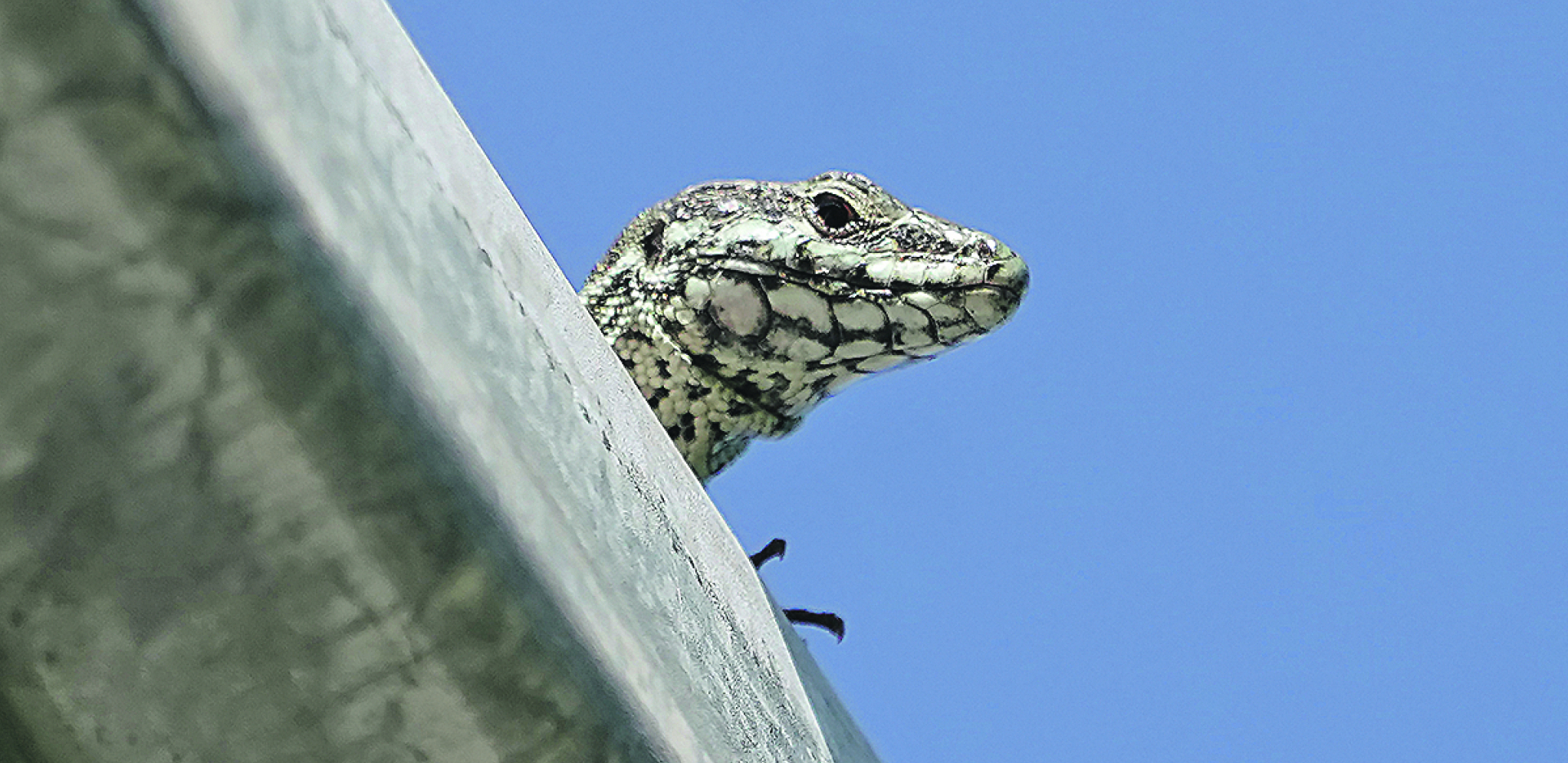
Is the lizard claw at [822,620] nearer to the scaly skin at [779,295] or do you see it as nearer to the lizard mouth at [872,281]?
the scaly skin at [779,295]

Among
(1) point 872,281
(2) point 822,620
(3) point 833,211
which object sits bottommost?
(2) point 822,620

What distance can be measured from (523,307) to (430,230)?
0.12 metres

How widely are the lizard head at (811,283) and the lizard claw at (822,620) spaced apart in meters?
0.37

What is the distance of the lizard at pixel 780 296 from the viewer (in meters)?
2.64

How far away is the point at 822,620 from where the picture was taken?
9.04ft

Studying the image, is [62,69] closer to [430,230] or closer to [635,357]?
[430,230]

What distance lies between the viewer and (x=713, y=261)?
2688mm

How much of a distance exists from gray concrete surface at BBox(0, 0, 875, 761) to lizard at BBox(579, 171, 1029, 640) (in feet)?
6.09

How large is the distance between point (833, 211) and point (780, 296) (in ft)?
0.63

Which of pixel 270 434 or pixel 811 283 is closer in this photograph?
pixel 270 434

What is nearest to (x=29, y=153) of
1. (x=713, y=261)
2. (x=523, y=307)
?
(x=523, y=307)

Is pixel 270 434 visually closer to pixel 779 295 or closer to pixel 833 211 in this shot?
pixel 779 295

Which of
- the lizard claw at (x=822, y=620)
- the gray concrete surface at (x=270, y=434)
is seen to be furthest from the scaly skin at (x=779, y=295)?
the gray concrete surface at (x=270, y=434)

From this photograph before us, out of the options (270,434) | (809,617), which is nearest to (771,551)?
(809,617)
